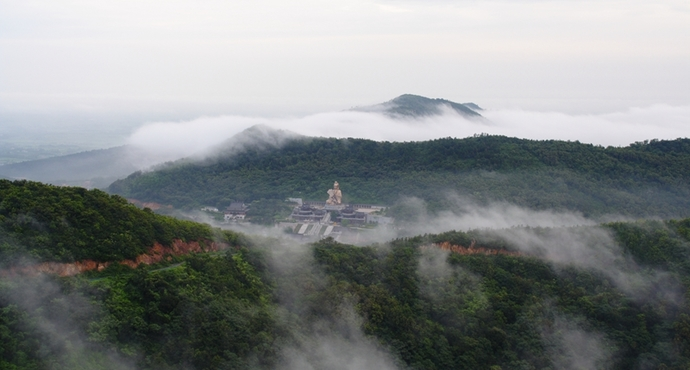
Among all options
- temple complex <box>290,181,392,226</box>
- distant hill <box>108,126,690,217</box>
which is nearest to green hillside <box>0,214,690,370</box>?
distant hill <box>108,126,690,217</box>

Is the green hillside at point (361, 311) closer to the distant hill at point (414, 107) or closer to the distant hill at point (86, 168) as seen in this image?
the distant hill at point (86, 168)

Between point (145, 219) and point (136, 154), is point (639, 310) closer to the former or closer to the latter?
point (145, 219)

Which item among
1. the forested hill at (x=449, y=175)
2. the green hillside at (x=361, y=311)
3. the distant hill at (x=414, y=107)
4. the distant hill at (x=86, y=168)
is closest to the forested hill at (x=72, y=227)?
the green hillside at (x=361, y=311)

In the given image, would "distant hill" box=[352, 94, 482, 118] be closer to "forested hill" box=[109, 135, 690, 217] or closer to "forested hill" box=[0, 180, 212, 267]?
"forested hill" box=[109, 135, 690, 217]

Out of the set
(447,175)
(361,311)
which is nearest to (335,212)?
(447,175)

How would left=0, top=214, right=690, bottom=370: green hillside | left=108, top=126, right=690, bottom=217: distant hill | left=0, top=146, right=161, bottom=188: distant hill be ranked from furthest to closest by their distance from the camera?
1. left=0, top=146, right=161, bottom=188: distant hill
2. left=108, top=126, right=690, bottom=217: distant hill
3. left=0, top=214, right=690, bottom=370: green hillside
